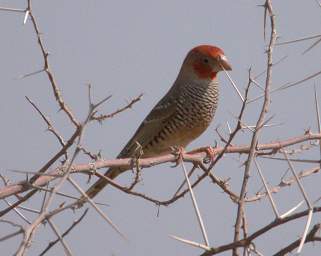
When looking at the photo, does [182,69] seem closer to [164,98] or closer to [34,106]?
[164,98]

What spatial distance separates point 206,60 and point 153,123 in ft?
2.90

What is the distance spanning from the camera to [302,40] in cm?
336

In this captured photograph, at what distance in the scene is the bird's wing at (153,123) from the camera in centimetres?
750

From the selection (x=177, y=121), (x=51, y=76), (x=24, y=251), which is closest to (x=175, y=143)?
(x=177, y=121)

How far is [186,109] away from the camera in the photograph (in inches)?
303

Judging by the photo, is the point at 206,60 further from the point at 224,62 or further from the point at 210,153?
the point at 210,153

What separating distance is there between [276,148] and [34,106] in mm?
1685

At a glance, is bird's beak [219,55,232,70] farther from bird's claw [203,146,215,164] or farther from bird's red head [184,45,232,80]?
bird's claw [203,146,215,164]

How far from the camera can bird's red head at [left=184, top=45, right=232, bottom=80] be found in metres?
7.59

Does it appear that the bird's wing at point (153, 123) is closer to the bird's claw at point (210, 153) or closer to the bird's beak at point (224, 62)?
the bird's beak at point (224, 62)

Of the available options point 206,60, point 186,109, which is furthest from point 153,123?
point 206,60

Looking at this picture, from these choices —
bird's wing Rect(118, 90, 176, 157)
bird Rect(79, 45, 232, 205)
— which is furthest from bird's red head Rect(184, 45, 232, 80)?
bird's wing Rect(118, 90, 176, 157)

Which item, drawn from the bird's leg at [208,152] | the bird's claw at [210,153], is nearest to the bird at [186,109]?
the bird's leg at [208,152]

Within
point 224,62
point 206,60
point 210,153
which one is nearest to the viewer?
point 210,153
